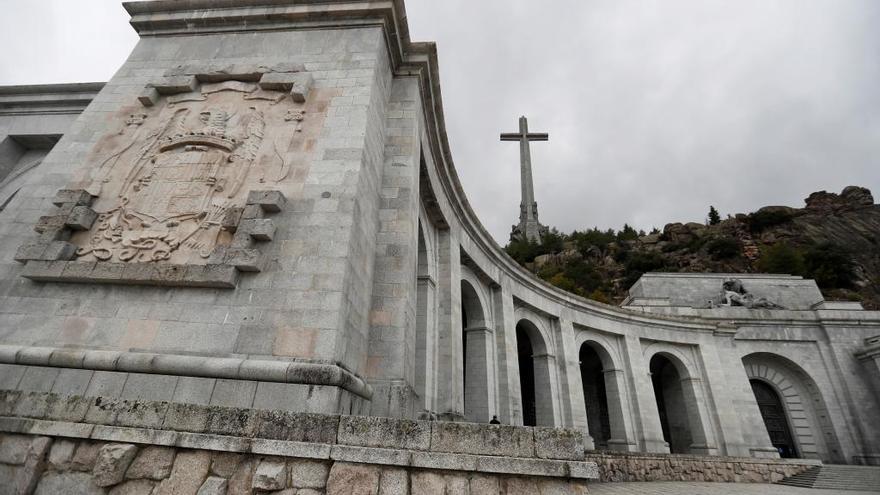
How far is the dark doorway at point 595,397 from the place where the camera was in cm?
2011

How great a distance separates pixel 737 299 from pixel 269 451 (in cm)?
2738

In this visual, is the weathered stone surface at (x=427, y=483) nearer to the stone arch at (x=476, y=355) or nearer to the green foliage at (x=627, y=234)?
the stone arch at (x=476, y=355)

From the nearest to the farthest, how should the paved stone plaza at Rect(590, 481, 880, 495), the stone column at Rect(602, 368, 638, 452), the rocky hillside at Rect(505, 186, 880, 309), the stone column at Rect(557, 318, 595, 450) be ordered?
the paved stone plaza at Rect(590, 481, 880, 495)
the stone column at Rect(557, 318, 595, 450)
the stone column at Rect(602, 368, 638, 452)
the rocky hillside at Rect(505, 186, 880, 309)

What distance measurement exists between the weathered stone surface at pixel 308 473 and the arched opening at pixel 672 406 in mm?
20530

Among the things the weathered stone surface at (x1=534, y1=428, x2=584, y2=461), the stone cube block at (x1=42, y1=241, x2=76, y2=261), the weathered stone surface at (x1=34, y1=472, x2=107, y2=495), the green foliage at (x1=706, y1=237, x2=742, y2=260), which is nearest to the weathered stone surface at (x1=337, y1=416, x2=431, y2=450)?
the weathered stone surface at (x1=534, y1=428, x2=584, y2=461)

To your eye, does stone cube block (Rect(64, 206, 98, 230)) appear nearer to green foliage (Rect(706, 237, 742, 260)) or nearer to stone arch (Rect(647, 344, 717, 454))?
stone arch (Rect(647, 344, 717, 454))

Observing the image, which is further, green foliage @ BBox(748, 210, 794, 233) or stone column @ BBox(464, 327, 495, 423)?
green foliage @ BBox(748, 210, 794, 233)

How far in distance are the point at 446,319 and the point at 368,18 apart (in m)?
7.11

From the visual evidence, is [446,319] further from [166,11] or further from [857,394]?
[857,394]

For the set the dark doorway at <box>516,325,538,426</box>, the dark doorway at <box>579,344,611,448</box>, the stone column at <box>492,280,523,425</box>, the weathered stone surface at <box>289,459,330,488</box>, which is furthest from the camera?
the dark doorway at <box>579,344,611,448</box>

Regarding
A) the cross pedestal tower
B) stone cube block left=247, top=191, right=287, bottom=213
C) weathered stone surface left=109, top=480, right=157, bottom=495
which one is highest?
the cross pedestal tower

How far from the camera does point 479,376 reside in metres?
12.4

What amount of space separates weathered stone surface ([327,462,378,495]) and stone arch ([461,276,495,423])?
8.38 m

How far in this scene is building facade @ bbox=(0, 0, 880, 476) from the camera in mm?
5082
